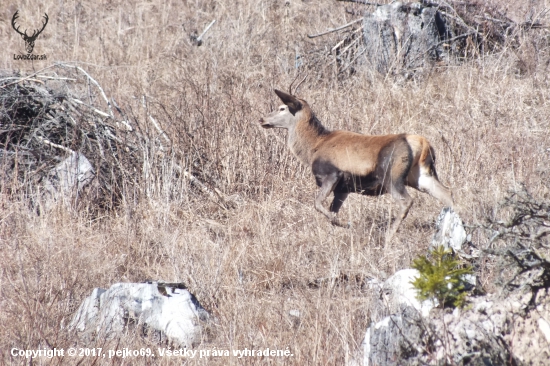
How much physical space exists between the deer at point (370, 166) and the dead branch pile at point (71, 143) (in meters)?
1.23

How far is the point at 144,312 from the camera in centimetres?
453

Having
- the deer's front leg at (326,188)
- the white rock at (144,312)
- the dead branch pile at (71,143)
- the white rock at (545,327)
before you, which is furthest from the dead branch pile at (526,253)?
the dead branch pile at (71,143)

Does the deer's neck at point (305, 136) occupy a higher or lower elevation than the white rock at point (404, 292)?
higher

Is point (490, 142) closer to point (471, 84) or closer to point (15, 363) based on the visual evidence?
point (471, 84)

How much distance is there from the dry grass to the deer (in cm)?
23

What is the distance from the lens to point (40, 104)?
835 cm

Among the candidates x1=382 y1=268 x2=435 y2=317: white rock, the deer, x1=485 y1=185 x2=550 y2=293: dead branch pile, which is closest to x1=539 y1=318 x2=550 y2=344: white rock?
x1=485 y1=185 x2=550 y2=293: dead branch pile

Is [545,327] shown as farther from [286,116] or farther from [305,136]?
[286,116]

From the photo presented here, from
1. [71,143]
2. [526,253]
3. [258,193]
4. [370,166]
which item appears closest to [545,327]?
[526,253]

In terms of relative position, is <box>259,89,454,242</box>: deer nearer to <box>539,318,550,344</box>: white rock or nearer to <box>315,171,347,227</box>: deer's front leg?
<box>315,171,347,227</box>: deer's front leg

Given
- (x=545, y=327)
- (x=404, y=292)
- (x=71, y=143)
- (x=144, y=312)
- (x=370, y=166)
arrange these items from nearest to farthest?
1. (x=545, y=327)
2. (x=404, y=292)
3. (x=144, y=312)
4. (x=370, y=166)
5. (x=71, y=143)

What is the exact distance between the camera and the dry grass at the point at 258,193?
4.56 meters

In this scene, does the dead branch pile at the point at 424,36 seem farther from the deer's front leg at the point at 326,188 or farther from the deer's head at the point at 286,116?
the deer's front leg at the point at 326,188

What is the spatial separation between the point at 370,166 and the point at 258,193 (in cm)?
144
